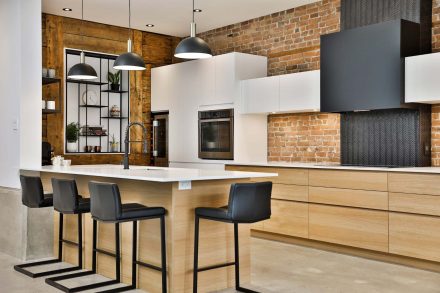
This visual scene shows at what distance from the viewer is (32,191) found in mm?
4785

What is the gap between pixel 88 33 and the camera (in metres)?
7.82

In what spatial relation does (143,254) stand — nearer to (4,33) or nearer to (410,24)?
(4,33)

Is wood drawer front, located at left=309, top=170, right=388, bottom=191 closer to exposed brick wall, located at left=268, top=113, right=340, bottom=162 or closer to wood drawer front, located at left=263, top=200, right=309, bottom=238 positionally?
wood drawer front, located at left=263, top=200, right=309, bottom=238

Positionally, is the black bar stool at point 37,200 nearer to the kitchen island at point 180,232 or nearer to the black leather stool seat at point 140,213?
the kitchen island at point 180,232

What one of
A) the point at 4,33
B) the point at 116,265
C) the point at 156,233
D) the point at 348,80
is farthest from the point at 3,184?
the point at 348,80

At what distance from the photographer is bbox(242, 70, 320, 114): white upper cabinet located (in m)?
6.16

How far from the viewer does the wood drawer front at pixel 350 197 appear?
16.8ft

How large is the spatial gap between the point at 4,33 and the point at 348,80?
3859 millimetres

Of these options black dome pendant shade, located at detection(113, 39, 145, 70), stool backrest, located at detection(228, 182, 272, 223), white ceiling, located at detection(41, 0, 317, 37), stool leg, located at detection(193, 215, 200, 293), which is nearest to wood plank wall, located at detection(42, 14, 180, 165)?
white ceiling, located at detection(41, 0, 317, 37)

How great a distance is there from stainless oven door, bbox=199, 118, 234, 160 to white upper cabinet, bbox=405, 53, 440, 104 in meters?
2.56

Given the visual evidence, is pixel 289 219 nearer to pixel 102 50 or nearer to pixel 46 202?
pixel 46 202

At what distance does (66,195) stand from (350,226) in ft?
9.69

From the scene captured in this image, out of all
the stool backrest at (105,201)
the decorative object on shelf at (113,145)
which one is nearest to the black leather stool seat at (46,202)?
the stool backrest at (105,201)

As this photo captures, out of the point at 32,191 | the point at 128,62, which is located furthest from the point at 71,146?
the point at 32,191
